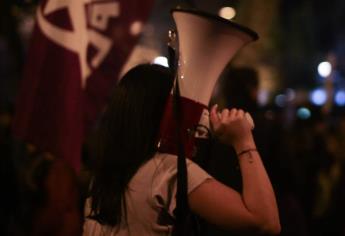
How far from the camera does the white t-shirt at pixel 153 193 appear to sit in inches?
99.2

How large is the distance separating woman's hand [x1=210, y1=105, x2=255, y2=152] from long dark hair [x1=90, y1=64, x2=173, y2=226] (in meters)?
0.21

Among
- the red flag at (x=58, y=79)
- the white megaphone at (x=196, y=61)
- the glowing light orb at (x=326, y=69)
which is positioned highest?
the white megaphone at (x=196, y=61)

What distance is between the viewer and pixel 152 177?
256 cm

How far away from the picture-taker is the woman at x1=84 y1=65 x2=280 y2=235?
2.46 metres

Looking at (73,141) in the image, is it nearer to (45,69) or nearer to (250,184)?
(45,69)

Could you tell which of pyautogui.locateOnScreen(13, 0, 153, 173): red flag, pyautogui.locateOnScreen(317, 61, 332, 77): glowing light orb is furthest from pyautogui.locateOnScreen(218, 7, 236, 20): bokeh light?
pyautogui.locateOnScreen(317, 61, 332, 77): glowing light orb

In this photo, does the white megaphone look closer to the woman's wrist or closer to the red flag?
the woman's wrist

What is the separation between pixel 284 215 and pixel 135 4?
1.65 metres

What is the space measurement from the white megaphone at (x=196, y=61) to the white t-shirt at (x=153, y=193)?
65 mm

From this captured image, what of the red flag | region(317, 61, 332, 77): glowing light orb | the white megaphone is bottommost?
region(317, 61, 332, 77): glowing light orb

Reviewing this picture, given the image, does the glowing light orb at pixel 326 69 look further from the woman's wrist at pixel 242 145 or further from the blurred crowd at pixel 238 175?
the woman's wrist at pixel 242 145

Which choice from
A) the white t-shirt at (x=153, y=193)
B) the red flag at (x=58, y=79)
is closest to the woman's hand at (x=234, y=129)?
the white t-shirt at (x=153, y=193)

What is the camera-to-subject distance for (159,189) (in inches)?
99.4

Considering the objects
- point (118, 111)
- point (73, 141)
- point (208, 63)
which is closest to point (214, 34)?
point (208, 63)
